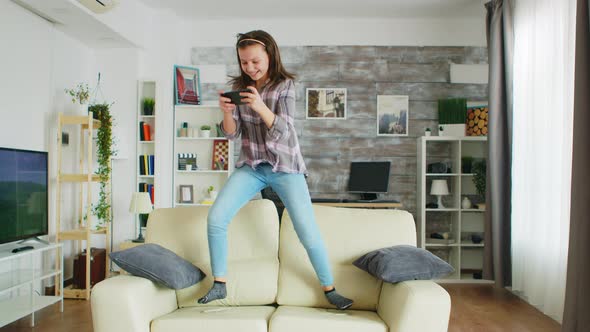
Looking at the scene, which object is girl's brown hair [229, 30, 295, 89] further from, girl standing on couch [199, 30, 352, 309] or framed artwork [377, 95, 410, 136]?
framed artwork [377, 95, 410, 136]

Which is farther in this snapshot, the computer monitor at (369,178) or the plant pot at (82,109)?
the computer monitor at (369,178)

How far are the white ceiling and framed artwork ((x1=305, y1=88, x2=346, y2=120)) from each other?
88 centimetres

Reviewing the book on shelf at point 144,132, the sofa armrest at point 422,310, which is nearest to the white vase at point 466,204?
the sofa armrest at point 422,310

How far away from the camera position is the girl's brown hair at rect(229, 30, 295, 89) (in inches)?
89.4

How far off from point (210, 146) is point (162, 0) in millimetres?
1673

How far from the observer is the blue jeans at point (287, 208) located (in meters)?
2.27

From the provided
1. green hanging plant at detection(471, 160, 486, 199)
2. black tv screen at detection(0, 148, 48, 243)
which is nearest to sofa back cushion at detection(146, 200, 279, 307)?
black tv screen at detection(0, 148, 48, 243)

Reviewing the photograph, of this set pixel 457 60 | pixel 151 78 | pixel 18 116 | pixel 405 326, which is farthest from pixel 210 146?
pixel 405 326

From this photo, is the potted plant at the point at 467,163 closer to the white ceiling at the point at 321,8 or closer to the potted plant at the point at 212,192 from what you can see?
the white ceiling at the point at 321,8

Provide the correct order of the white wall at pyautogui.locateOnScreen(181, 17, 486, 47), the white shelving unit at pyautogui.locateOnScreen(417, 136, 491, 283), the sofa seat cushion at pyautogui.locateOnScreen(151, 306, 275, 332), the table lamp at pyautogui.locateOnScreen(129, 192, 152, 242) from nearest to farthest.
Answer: the sofa seat cushion at pyautogui.locateOnScreen(151, 306, 275, 332) < the table lamp at pyautogui.locateOnScreen(129, 192, 152, 242) < the white shelving unit at pyautogui.locateOnScreen(417, 136, 491, 283) < the white wall at pyautogui.locateOnScreen(181, 17, 486, 47)

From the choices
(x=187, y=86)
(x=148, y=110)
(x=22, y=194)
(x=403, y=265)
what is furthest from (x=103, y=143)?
(x=403, y=265)

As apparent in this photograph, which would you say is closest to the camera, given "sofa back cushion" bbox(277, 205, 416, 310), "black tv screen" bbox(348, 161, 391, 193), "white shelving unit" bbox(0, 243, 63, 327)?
"sofa back cushion" bbox(277, 205, 416, 310)

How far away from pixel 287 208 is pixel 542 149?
246cm

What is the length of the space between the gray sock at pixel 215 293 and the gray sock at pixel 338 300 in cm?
50
